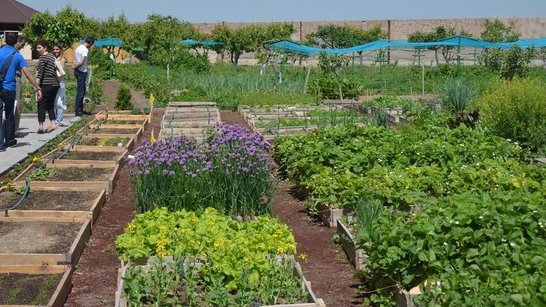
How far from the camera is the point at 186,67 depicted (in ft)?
88.6

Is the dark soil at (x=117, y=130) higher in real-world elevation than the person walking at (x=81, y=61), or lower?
lower

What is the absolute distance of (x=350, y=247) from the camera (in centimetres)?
589

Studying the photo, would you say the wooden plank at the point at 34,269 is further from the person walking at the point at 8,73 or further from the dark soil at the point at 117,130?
the dark soil at the point at 117,130

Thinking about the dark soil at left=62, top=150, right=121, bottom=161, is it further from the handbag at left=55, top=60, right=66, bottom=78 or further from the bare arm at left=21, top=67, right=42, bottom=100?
the handbag at left=55, top=60, right=66, bottom=78

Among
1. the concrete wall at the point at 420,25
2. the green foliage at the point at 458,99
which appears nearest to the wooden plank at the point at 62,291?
the green foliage at the point at 458,99

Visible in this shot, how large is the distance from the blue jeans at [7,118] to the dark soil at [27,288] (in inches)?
210

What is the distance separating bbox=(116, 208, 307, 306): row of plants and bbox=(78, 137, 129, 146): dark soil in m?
5.65

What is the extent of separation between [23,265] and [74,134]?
6.80 m

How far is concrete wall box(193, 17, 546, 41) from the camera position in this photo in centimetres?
4884

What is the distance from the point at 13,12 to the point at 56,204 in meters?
41.4

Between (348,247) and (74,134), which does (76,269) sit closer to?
(348,247)

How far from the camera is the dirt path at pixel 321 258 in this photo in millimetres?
5219

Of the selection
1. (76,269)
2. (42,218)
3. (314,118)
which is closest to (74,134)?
(314,118)

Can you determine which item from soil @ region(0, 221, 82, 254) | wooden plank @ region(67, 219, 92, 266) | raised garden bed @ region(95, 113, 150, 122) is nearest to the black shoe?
raised garden bed @ region(95, 113, 150, 122)
